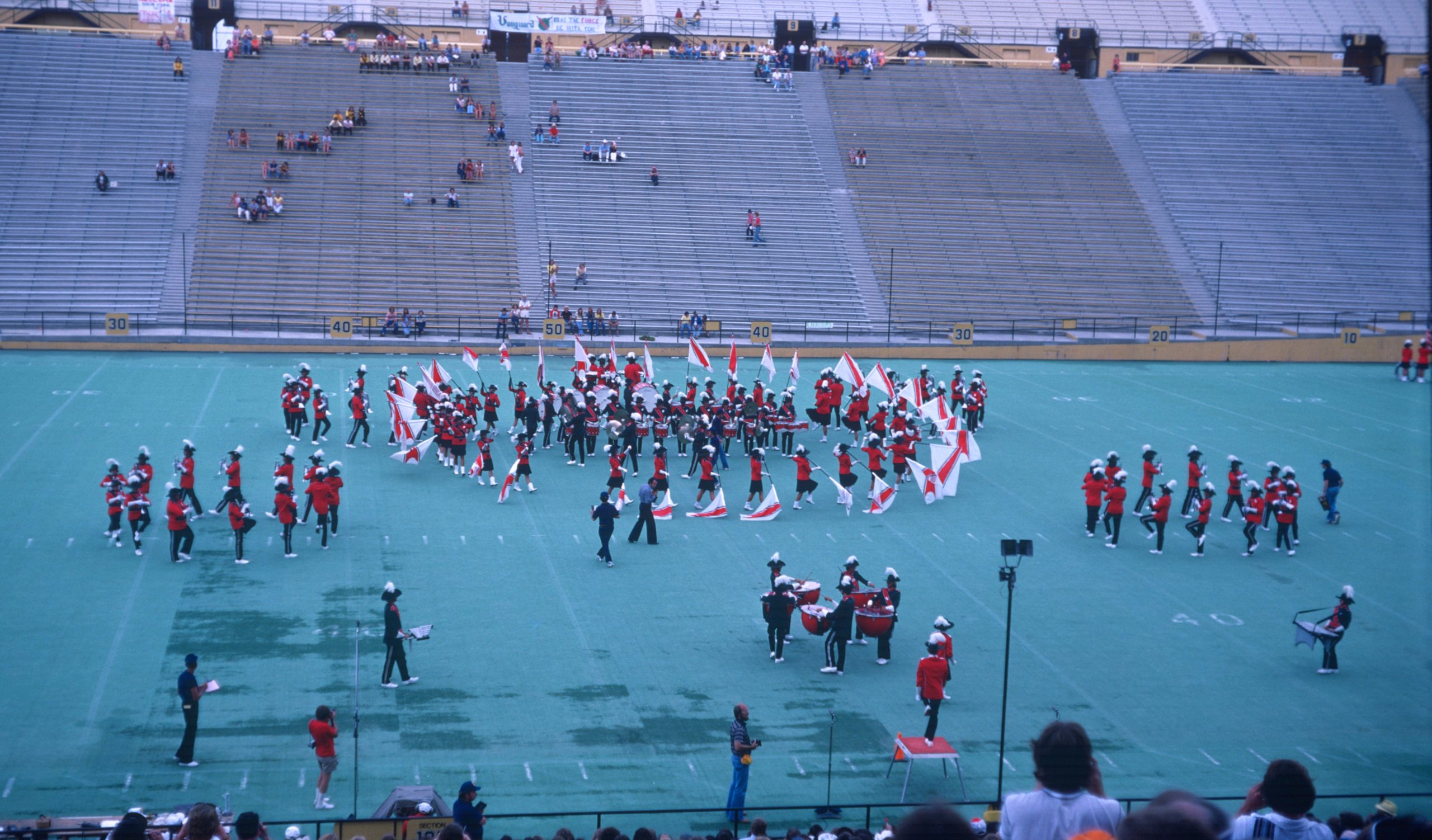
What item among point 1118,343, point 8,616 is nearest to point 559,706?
point 8,616

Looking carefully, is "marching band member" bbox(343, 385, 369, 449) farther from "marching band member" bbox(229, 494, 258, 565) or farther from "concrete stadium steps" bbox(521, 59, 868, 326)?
"concrete stadium steps" bbox(521, 59, 868, 326)

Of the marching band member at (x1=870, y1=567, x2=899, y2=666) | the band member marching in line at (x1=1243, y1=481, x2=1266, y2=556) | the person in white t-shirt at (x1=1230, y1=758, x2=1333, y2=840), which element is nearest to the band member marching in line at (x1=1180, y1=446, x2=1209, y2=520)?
the band member marching in line at (x1=1243, y1=481, x2=1266, y2=556)

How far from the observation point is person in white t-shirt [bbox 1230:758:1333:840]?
5.54 meters

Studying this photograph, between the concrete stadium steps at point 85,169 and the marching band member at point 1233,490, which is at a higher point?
the concrete stadium steps at point 85,169

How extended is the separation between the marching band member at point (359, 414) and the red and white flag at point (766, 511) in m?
8.80

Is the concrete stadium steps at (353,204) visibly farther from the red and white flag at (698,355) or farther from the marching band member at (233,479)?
the marching band member at (233,479)

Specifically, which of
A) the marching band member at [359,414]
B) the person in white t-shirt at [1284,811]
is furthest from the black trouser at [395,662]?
the marching band member at [359,414]

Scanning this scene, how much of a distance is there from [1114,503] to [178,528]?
14.8 metres

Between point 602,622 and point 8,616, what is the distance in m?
7.66

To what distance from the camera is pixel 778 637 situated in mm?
17469

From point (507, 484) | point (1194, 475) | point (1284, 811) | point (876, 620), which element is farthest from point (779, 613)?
point (1284, 811)

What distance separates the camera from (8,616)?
1795 cm

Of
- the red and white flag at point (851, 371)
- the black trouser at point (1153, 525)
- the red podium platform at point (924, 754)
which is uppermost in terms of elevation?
the red and white flag at point (851, 371)

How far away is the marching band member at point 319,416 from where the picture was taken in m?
28.4
